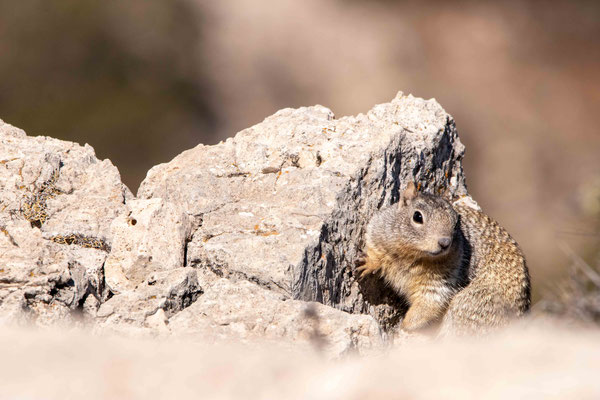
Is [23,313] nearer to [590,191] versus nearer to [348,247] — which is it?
[348,247]

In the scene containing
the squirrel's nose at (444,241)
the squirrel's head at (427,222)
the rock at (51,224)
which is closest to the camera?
the rock at (51,224)

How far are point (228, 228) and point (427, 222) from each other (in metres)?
1.85

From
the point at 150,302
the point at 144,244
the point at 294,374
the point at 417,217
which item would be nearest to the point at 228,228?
the point at 144,244

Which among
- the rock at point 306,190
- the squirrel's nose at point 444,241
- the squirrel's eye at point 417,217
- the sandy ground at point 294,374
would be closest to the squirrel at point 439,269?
the squirrel's eye at point 417,217

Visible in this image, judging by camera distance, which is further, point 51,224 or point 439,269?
point 439,269

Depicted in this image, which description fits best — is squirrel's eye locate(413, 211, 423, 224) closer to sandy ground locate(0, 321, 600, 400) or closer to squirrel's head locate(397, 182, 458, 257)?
squirrel's head locate(397, 182, 458, 257)

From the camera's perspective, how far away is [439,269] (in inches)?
297

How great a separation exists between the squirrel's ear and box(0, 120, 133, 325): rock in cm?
272

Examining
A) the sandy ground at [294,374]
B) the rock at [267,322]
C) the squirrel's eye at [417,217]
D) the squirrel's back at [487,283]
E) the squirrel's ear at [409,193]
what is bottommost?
the sandy ground at [294,374]

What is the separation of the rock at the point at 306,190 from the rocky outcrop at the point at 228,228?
14 mm

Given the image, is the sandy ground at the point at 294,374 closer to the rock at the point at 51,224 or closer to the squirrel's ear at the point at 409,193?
the rock at the point at 51,224

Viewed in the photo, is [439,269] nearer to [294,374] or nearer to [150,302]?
[150,302]

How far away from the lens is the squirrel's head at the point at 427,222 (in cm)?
721

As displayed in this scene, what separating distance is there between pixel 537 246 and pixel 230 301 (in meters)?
11.6
